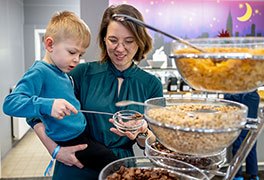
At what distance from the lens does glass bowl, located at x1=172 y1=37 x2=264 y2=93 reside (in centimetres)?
55

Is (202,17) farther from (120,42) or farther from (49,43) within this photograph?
(49,43)

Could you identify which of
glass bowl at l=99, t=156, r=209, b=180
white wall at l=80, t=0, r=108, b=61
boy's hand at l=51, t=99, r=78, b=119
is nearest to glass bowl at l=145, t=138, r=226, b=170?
glass bowl at l=99, t=156, r=209, b=180

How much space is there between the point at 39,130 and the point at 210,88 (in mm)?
857

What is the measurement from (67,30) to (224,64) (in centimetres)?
79

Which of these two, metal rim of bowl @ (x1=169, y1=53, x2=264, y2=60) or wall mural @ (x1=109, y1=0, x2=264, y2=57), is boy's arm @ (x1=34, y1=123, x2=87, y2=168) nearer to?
metal rim of bowl @ (x1=169, y1=53, x2=264, y2=60)

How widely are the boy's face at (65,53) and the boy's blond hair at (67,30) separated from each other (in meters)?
0.02

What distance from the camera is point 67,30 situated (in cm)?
118

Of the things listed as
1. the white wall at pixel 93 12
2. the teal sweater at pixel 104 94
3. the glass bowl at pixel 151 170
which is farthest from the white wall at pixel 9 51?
the glass bowl at pixel 151 170

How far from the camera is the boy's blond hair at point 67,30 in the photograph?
1.18 meters

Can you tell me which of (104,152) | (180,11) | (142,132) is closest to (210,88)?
(142,132)

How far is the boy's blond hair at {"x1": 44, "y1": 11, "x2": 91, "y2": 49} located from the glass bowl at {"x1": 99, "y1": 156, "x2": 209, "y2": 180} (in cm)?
61

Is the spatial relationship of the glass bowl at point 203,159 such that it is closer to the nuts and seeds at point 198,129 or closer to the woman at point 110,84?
the nuts and seeds at point 198,129

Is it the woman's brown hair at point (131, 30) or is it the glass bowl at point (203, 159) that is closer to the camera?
the glass bowl at point (203, 159)

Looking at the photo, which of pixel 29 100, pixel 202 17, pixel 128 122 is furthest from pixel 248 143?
pixel 202 17
